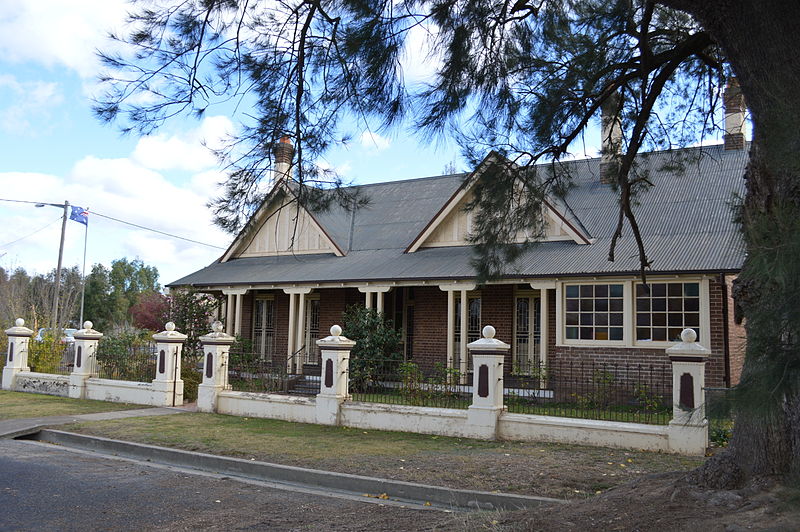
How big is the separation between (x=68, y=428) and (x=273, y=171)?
7091 millimetres

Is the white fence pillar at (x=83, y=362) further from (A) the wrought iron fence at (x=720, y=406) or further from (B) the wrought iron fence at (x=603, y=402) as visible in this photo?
(A) the wrought iron fence at (x=720, y=406)

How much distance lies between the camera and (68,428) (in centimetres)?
1111

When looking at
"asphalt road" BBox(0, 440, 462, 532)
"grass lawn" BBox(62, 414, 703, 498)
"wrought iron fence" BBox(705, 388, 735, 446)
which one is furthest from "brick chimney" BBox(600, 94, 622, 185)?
"wrought iron fence" BBox(705, 388, 735, 446)

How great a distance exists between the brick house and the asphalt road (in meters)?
5.36

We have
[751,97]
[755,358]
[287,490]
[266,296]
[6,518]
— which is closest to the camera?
[755,358]

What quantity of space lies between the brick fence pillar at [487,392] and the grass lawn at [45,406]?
298 inches

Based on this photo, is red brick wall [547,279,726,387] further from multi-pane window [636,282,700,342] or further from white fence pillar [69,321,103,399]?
white fence pillar [69,321,103,399]

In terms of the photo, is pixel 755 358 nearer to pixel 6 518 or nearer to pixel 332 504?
pixel 332 504

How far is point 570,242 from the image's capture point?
16.7 m

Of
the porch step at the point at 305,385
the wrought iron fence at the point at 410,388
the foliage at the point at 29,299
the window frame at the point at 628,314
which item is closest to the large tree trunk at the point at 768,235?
the wrought iron fence at the point at 410,388

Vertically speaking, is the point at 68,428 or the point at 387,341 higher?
the point at 387,341

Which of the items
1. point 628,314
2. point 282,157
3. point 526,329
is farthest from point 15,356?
point 628,314

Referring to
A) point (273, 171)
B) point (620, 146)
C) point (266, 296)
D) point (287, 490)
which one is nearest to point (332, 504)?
point (287, 490)

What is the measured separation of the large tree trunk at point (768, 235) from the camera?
2301 millimetres
